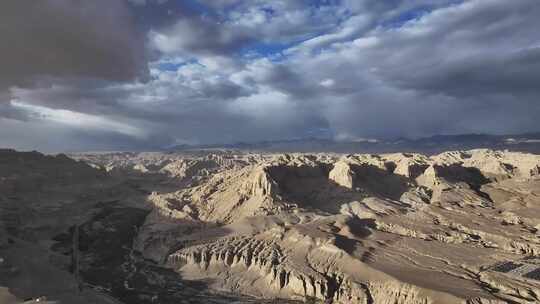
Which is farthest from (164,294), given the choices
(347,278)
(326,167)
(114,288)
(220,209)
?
(326,167)

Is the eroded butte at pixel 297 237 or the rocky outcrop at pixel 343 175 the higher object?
the rocky outcrop at pixel 343 175

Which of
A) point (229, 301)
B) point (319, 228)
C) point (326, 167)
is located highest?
point (326, 167)

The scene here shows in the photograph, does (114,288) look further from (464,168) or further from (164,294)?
(464,168)

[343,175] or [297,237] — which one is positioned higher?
[343,175]

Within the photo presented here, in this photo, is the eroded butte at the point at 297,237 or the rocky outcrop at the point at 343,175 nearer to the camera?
the eroded butte at the point at 297,237

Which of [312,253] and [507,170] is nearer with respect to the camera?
[312,253]

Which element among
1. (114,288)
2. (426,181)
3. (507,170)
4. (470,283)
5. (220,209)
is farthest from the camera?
(507,170)

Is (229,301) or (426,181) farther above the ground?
(426,181)

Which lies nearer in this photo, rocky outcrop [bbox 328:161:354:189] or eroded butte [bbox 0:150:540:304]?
eroded butte [bbox 0:150:540:304]
